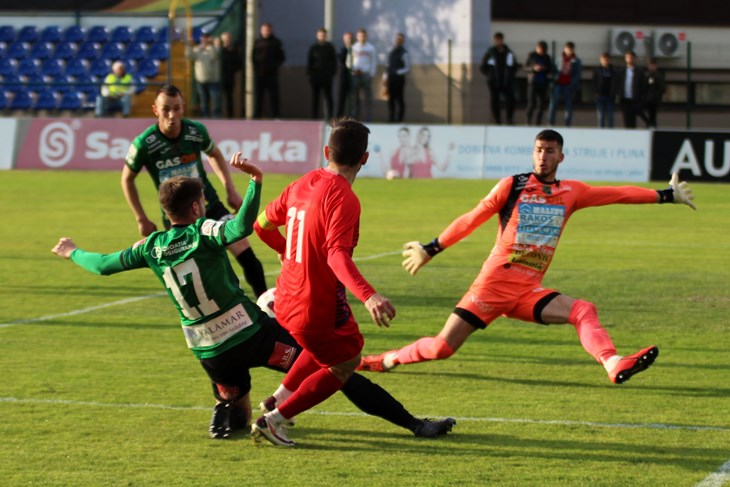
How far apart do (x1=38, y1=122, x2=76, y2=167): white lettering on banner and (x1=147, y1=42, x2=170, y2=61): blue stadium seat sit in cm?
572

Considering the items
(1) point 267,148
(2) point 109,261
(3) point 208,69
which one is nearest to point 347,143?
(2) point 109,261

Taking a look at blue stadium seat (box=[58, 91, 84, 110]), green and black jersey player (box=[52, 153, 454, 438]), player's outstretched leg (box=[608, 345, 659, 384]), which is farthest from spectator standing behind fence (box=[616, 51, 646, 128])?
green and black jersey player (box=[52, 153, 454, 438])

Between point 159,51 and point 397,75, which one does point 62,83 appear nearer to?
point 159,51

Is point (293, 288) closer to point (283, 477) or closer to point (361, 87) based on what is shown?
point (283, 477)

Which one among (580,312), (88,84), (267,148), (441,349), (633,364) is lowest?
(267,148)

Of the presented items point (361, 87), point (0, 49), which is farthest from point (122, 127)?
point (0, 49)

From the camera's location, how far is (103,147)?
94.7 feet

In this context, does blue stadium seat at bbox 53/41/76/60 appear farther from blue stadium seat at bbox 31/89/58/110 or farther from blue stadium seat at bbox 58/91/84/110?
blue stadium seat at bbox 58/91/84/110

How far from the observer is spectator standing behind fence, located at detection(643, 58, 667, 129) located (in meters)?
28.8

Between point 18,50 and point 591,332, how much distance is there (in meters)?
30.8

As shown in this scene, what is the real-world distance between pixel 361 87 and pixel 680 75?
928 cm

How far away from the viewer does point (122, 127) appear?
28656mm

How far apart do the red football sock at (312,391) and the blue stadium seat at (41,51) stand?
3047 centimetres

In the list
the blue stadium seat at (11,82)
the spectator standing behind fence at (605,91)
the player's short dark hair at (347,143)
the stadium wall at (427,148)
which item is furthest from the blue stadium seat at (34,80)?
the player's short dark hair at (347,143)
